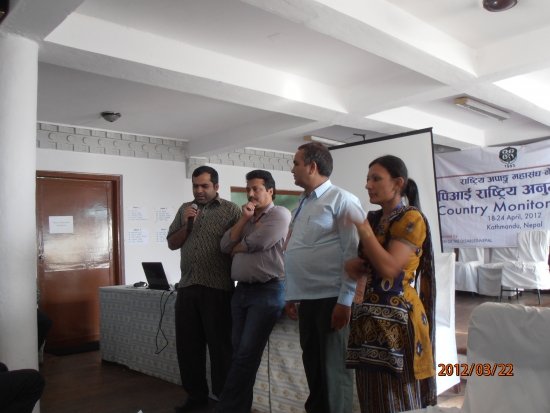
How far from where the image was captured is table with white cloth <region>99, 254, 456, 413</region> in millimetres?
2643

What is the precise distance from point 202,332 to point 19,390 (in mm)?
1000

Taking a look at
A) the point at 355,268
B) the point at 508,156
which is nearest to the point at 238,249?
the point at 355,268

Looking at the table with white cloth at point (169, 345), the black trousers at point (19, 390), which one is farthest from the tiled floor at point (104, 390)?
the black trousers at point (19, 390)

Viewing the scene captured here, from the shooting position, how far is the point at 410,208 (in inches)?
63.4

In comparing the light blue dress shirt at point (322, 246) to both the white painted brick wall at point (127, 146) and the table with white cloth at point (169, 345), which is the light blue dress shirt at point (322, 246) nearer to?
the table with white cloth at point (169, 345)

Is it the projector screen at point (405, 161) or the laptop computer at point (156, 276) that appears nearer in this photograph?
the laptop computer at point (156, 276)

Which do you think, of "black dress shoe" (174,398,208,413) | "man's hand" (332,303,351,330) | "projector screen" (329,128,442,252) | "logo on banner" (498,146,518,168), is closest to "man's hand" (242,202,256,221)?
"man's hand" (332,303,351,330)

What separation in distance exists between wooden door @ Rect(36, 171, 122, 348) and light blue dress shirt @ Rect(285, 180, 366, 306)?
13.6 feet

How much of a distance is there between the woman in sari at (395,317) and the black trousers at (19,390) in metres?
A: 1.32

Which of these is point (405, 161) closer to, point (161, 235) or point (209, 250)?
point (209, 250)

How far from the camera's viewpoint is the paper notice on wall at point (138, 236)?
5914mm

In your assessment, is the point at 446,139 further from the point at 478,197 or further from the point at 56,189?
the point at 56,189

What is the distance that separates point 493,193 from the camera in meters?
5.85

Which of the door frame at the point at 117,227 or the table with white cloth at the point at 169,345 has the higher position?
the door frame at the point at 117,227
